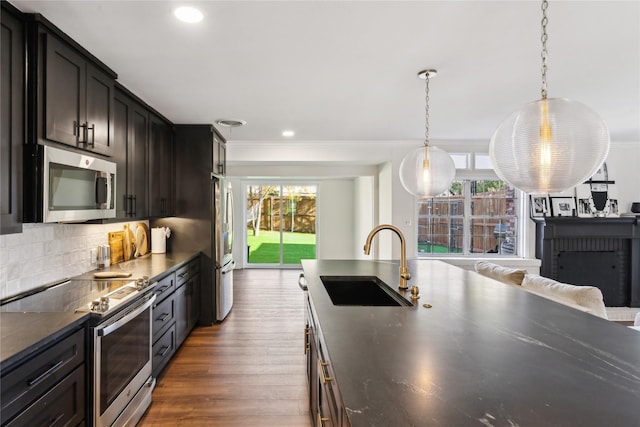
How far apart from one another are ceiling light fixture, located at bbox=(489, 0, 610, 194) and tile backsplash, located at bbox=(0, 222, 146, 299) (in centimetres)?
272

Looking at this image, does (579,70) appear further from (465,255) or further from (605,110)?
(465,255)

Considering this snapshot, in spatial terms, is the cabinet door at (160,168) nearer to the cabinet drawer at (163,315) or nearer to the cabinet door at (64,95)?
the cabinet drawer at (163,315)

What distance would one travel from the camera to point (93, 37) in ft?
6.47

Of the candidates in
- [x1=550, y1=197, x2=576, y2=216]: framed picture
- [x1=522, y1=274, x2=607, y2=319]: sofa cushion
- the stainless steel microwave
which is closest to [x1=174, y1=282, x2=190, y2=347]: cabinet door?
the stainless steel microwave

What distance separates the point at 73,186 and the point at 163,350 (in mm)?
1540

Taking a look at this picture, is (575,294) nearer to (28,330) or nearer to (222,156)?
(28,330)

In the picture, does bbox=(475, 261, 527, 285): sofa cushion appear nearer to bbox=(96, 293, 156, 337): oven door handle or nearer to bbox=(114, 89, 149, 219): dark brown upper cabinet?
bbox=(96, 293, 156, 337): oven door handle

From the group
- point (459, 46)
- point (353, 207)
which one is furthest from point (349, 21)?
point (353, 207)

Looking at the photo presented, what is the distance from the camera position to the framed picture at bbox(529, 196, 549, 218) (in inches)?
194

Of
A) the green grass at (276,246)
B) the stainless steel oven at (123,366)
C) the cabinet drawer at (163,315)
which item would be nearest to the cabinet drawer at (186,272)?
the cabinet drawer at (163,315)

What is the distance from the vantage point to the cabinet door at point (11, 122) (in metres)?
1.58

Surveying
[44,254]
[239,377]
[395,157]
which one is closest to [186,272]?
[239,377]

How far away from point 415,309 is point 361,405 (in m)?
0.91

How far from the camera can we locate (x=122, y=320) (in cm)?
194
